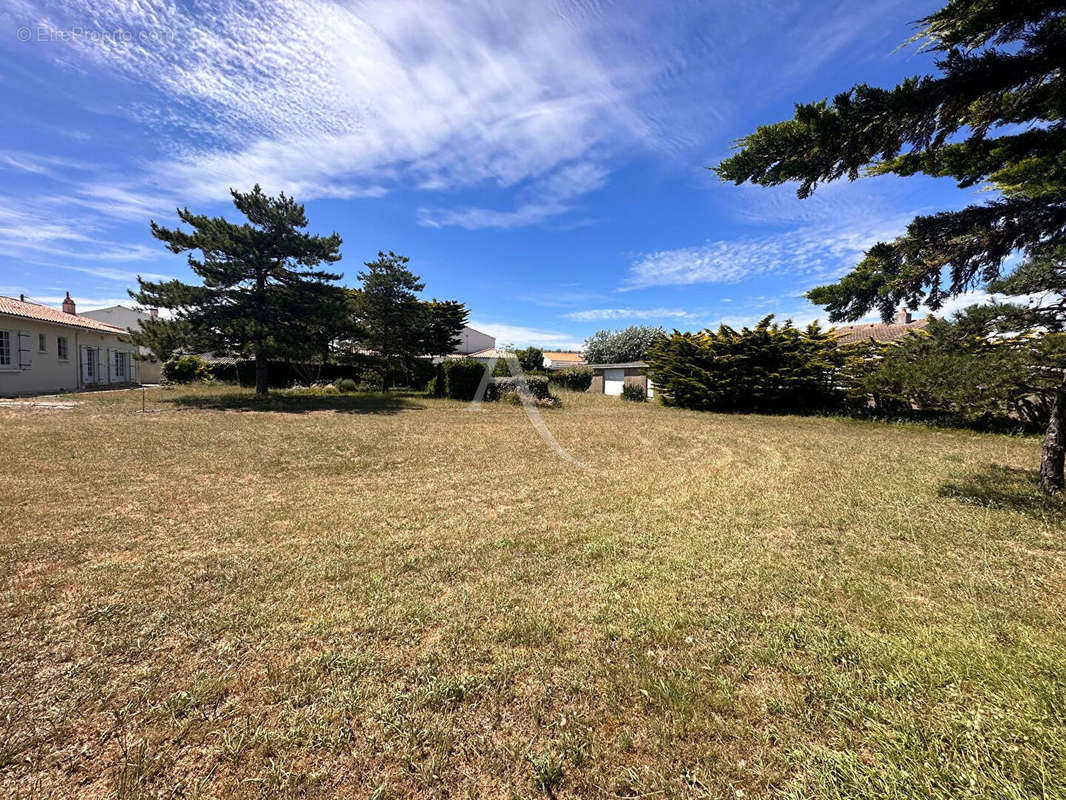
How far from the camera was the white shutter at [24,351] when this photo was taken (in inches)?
548

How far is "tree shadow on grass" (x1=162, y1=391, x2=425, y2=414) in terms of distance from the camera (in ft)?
41.4

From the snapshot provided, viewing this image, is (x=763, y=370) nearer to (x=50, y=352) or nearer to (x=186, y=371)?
(x=50, y=352)

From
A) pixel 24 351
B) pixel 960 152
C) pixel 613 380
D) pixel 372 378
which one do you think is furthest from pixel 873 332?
pixel 24 351

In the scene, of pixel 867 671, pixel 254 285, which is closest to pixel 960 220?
pixel 867 671

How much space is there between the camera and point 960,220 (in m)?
4.43

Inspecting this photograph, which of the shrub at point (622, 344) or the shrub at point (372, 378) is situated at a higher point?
the shrub at point (622, 344)

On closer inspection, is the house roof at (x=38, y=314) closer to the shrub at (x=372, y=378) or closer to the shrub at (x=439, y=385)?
the shrub at (x=372, y=378)

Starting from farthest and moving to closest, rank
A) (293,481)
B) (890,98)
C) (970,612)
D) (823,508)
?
1. (293,481)
2. (823,508)
3. (890,98)
4. (970,612)

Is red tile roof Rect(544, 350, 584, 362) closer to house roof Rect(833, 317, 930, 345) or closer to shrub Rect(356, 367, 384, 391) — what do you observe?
shrub Rect(356, 367, 384, 391)

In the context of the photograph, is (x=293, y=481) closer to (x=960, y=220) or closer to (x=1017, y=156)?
(x=960, y=220)

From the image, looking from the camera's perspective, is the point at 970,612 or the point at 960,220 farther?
the point at 960,220

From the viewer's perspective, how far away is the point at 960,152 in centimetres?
411

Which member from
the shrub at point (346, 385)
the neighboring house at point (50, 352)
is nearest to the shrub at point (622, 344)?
the shrub at point (346, 385)

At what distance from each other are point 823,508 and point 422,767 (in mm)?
5020
